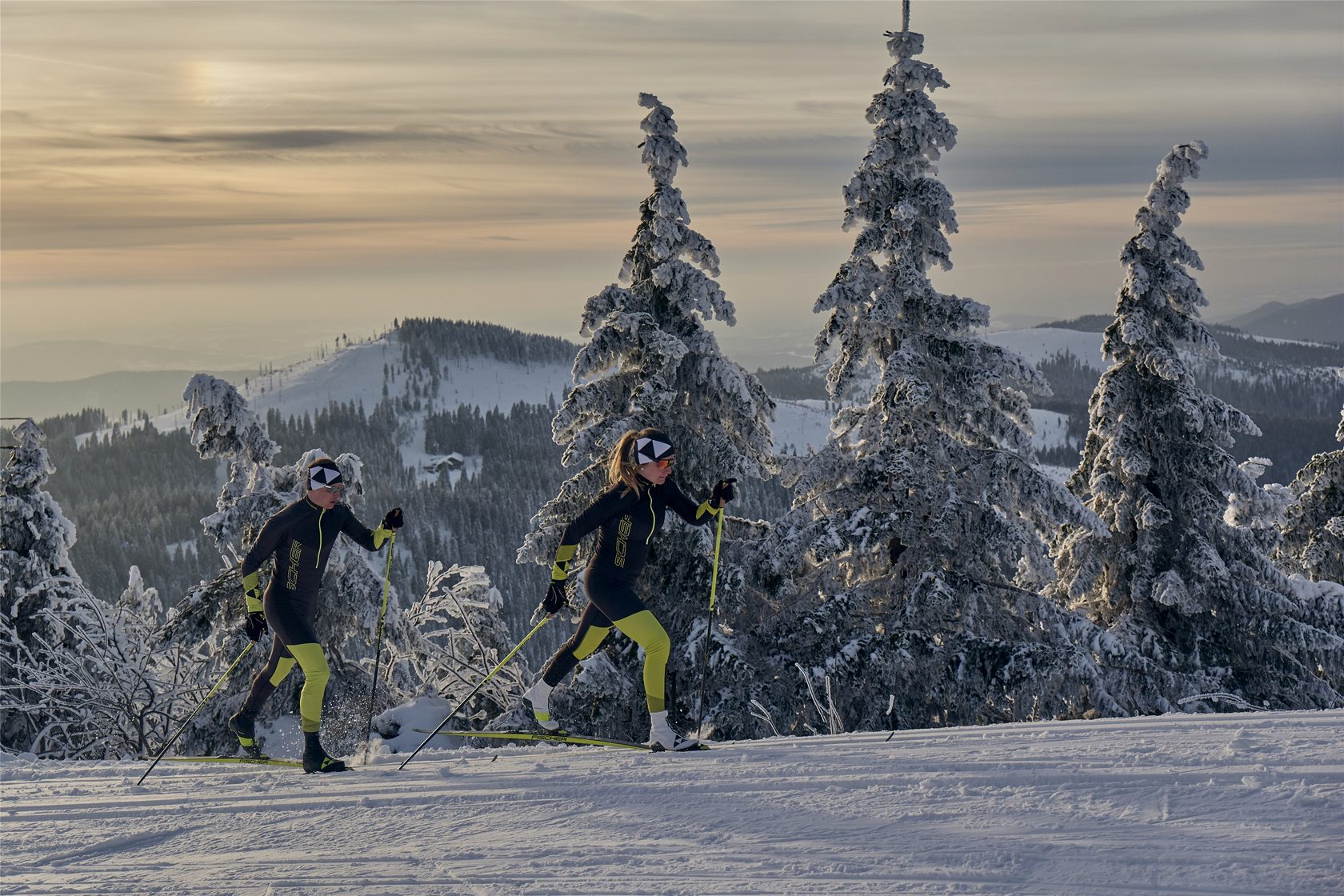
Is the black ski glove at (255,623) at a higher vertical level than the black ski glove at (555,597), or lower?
lower

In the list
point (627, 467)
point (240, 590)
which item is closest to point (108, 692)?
point (240, 590)

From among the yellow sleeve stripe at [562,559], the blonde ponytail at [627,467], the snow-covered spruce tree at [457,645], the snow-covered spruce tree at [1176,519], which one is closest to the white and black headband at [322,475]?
the yellow sleeve stripe at [562,559]

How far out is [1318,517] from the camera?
22922 mm

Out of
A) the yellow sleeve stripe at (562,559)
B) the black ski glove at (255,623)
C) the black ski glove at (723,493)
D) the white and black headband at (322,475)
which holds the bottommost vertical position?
the black ski glove at (255,623)

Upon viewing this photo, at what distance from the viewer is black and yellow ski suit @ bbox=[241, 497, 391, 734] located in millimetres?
8500

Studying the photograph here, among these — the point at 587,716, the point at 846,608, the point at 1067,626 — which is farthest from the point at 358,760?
the point at 1067,626

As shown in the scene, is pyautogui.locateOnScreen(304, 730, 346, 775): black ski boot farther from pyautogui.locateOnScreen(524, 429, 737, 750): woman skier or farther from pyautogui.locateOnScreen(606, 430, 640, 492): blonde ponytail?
pyautogui.locateOnScreen(606, 430, 640, 492): blonde ponytail

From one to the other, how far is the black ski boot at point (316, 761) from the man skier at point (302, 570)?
118 mm

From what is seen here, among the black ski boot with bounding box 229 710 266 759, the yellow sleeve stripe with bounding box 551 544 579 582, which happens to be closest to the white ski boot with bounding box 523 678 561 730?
the yellow sleeve stripe with bounding box 551 544 579 582

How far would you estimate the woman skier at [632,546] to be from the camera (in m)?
8.05

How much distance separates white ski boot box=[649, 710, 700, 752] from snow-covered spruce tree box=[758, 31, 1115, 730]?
625 cm

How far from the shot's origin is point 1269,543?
20.6m

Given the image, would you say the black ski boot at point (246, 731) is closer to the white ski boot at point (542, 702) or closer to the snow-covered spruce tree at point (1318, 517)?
the white ski boot at point (542, 702)

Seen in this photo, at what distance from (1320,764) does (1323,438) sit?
20966 centimetres
